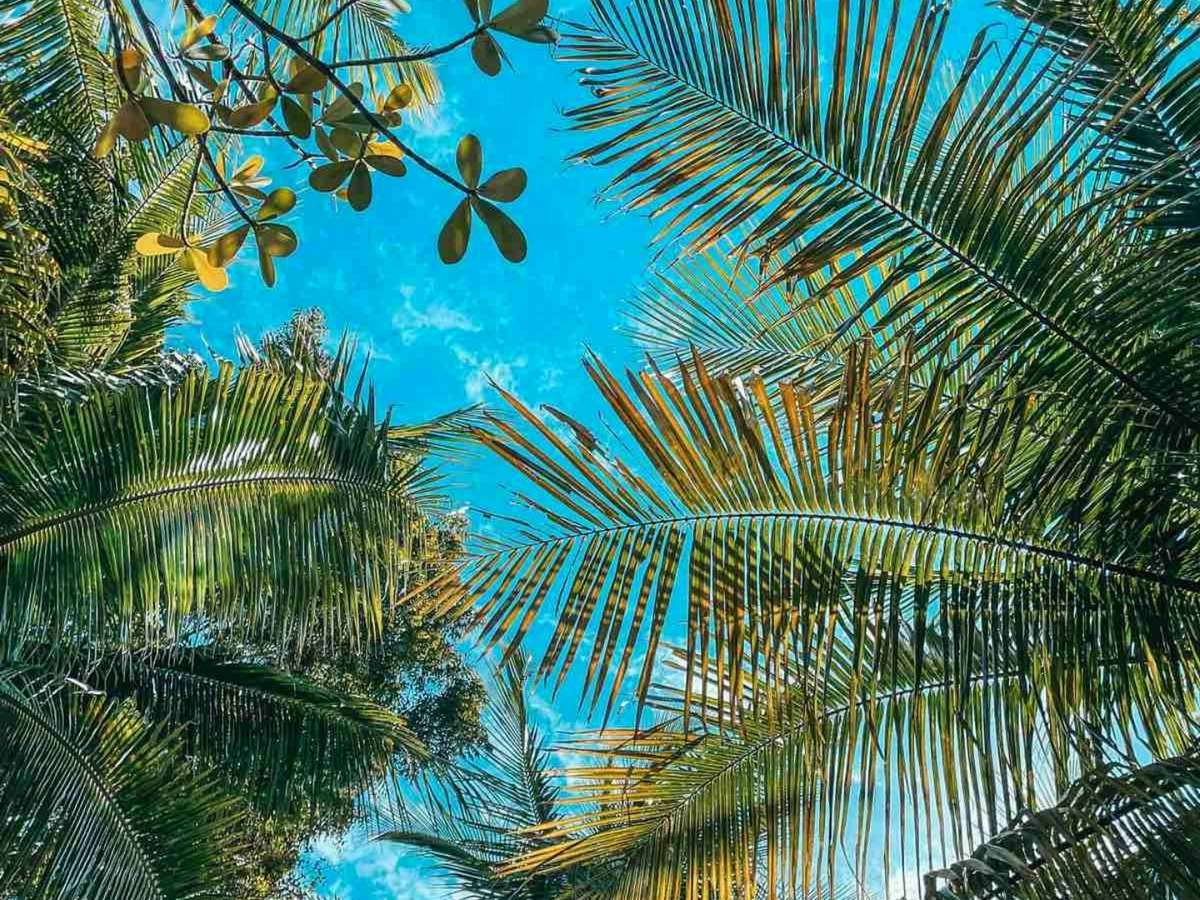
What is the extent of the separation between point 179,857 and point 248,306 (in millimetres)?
8976

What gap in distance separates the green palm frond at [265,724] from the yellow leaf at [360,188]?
16.3 feet

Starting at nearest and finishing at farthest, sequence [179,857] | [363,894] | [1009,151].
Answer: [1009,151]
[179,857]
[363,894]

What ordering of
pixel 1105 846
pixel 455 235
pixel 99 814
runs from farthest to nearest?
pixel 99 814
pixel 1105 846
pixel 455 235

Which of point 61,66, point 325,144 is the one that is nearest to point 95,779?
point 61,66

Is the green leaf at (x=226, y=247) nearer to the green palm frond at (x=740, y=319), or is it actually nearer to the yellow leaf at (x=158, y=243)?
the yellow leaf at (x=158, y=243)

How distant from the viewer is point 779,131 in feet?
8.50

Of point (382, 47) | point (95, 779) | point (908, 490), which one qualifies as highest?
point (382, 47)

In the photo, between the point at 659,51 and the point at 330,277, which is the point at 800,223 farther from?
the point at 330,277

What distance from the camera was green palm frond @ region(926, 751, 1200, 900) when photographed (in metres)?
1.76

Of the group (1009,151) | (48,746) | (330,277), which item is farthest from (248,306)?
(1009,151)

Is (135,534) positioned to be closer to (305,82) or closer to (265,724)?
(265,724)

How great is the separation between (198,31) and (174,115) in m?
0.39

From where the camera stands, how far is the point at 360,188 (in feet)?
4.68

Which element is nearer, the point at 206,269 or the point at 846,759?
the point at 206,269
